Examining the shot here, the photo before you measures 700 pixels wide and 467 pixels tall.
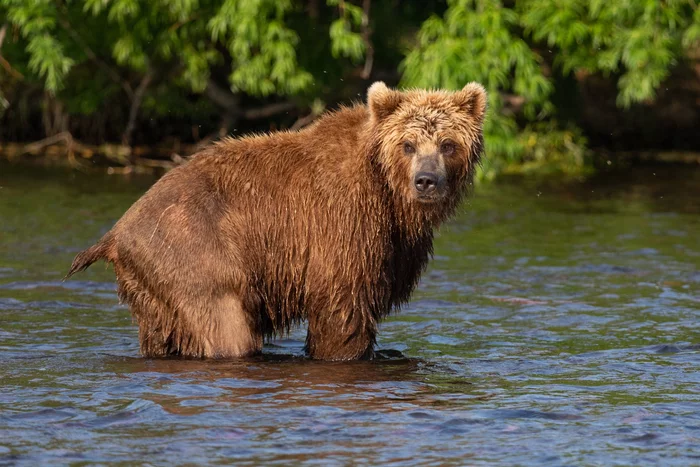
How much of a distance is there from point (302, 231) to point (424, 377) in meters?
1.24

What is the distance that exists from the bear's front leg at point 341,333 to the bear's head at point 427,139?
839 mm

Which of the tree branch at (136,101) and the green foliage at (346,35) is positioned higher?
the green foliage at (346,35)

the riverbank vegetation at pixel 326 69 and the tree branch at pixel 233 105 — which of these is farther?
the tree branch at pixel 233 105

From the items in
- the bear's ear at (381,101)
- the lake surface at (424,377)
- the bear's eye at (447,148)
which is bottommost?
the lake surface at (424,377)

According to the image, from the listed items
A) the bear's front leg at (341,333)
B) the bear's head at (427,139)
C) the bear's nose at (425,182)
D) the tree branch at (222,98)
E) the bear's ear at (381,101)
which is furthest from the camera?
the tree branch at (222,98)

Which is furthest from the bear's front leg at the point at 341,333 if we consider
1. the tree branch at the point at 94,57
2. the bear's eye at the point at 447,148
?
the tree branch at the point at 94,57

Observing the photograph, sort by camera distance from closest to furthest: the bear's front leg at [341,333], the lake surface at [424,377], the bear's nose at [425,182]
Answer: the lake surface at [424,377], the bear's nose at [425,182], the bear's front leg at [341,333]

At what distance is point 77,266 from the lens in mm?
7684

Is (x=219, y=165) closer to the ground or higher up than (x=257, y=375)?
higher up

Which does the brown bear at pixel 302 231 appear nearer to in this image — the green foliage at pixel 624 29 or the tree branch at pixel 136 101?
the green foliage at pixel 624 29

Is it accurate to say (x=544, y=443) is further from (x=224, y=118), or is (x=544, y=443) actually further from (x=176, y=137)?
(x=176, y=137)

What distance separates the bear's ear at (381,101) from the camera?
7.36 m

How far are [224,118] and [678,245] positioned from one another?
31.2 ft

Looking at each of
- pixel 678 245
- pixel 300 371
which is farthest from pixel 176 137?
pixel 300 371
